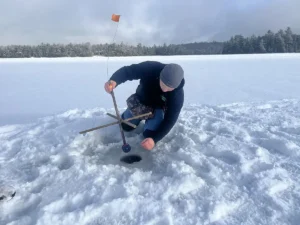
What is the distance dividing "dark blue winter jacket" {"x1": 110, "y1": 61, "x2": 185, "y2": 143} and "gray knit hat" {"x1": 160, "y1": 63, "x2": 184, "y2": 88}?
0.22 m

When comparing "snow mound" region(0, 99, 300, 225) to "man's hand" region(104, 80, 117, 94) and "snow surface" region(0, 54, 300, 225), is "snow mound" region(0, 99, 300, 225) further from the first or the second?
"man's hand" region(104, 80, 117, 94)

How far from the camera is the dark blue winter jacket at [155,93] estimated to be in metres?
3.56

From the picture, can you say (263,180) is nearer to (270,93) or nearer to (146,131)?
(146,131)

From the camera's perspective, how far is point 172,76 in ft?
10.9

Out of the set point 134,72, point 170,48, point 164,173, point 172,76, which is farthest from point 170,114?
point 170,48

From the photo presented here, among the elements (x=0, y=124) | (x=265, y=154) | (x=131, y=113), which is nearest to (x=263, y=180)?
(x=265, y=154)

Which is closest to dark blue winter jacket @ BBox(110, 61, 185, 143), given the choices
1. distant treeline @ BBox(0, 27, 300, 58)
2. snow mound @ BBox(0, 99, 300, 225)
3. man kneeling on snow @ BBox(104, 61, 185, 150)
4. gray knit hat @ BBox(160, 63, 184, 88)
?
man kneeling on snow @ BBox(104, 61, 185, 150)

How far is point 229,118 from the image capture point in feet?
17.0

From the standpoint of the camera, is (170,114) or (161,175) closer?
(161,175)

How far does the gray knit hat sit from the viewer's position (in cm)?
331

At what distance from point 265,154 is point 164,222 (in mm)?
1766

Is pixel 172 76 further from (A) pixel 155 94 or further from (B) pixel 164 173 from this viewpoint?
(B) pixel 164 173

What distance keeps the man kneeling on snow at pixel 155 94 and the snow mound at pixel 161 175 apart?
0.34 m

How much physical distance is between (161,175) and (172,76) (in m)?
1.17
